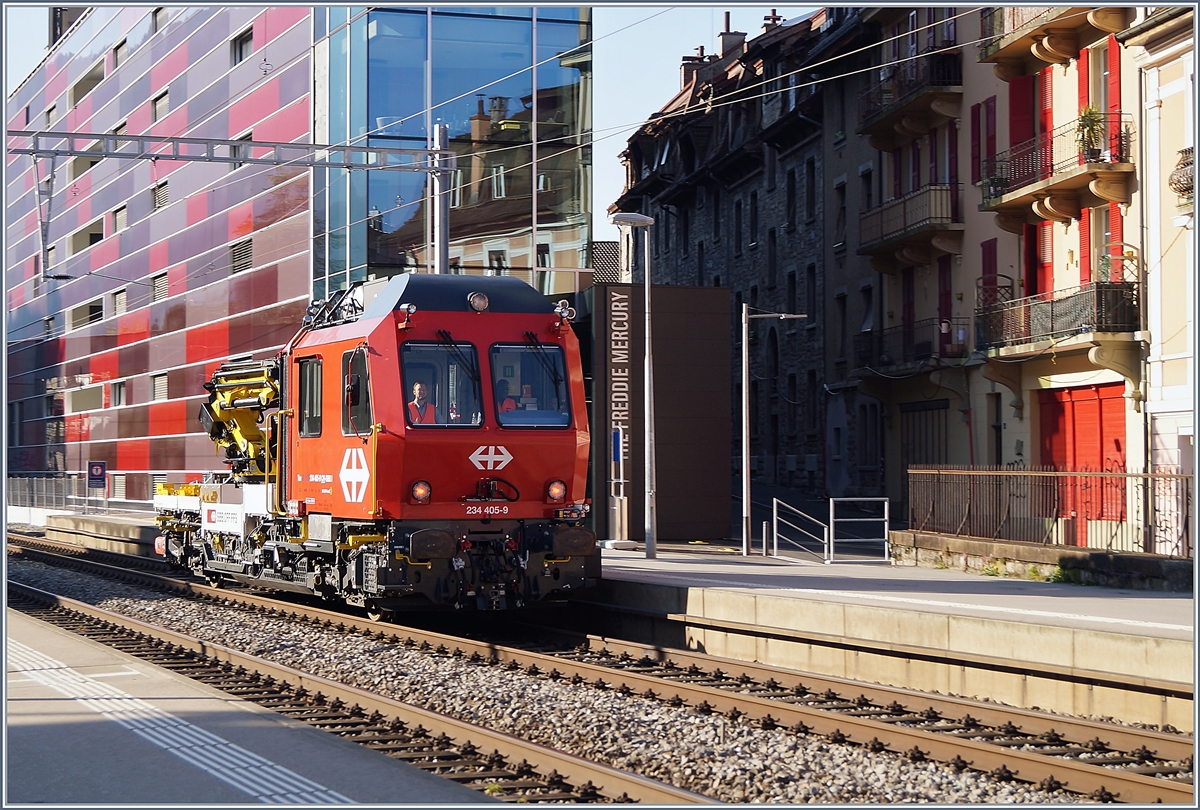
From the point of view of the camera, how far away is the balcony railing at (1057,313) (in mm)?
25141

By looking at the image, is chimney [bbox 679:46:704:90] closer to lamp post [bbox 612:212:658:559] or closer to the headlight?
lamp post [bbox 612:212:658:559]

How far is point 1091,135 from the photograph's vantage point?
84.5 ft

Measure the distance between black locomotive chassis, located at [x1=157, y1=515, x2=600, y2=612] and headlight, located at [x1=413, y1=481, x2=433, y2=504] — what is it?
28cm

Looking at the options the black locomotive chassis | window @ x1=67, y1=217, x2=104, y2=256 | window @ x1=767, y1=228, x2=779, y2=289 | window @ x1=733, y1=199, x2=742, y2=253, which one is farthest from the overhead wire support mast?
window @ x1=733, y1=199, x2=742, y2=253

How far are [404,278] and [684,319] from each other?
13913mm

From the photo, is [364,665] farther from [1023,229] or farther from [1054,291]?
[1023,229]

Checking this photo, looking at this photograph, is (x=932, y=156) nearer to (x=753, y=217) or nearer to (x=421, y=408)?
(x=753, y=217)

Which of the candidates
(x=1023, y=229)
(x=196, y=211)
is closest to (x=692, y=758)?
(x=1023, y=229)

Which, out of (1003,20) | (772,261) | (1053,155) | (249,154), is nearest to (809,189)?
(772,261)

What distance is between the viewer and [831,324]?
41.5 meters

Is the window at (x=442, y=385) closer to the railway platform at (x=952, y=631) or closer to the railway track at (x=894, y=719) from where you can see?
the railway track at (x=894, y=719)

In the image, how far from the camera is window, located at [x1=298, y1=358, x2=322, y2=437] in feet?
55.7

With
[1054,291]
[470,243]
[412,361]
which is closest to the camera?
[412,361]

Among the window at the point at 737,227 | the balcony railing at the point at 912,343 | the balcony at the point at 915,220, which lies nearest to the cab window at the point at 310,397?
the balcony railing at the point at 912,343
